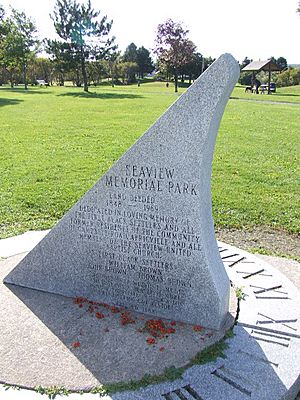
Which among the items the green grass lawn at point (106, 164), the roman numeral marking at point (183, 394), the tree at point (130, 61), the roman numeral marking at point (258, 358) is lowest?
the roman numeral marking at point (183, 394)

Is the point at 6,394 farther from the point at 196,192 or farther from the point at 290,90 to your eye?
the point at 290,90

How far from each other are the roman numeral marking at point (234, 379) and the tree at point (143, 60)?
83.4 meters

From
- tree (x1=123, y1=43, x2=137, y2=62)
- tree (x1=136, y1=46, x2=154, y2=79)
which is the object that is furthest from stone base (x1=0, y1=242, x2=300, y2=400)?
tree (x1=123, y1=43, x2=137, y2=62)

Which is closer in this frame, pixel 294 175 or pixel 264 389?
pixel 264 389

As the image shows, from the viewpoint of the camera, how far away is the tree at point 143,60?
8401 centimetres

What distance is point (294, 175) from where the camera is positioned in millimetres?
11469

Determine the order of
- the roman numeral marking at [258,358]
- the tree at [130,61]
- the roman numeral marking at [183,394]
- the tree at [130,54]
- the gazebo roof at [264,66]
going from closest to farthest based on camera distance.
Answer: the roman numeral marking at [183,394] < the roman numeral marking at [258,358] < the gazebo roof at [264,66] < the tree at [130,61] < the tree at [130,54]

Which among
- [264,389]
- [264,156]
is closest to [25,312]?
→ [264,389]

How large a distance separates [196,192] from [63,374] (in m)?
2.09

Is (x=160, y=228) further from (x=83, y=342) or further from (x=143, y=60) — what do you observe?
(x=143, y=60)

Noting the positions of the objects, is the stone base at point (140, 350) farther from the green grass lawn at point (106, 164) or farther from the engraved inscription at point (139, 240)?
the green grass lawn at point (106, 164)

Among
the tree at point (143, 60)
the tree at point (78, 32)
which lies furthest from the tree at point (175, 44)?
the tree at point (143, 60)

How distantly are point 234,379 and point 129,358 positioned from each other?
955 mm

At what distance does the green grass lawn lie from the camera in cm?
852
